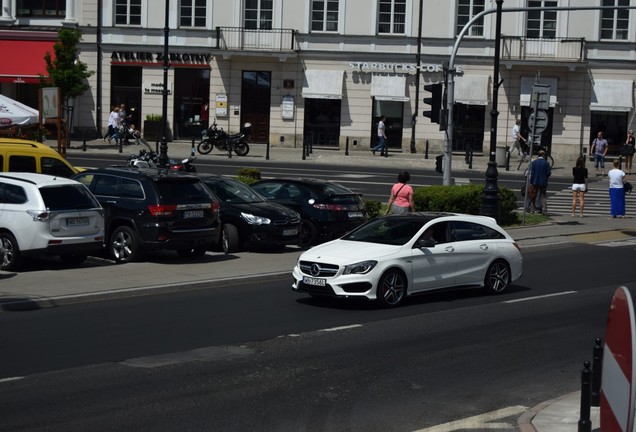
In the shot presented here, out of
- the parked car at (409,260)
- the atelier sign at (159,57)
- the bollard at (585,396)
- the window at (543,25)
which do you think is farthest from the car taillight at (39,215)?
the window at (543,25)

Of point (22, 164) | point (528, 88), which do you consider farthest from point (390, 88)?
point (22, 164)

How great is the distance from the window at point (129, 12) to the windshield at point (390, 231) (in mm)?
37938

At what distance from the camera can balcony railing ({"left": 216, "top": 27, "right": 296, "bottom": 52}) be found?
167ft

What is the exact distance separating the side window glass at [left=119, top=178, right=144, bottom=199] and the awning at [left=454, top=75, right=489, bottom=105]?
105 feet

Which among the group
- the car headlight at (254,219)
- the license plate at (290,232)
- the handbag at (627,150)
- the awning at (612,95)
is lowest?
the license plate at (290,232)

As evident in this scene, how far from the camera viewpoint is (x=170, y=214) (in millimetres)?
19281

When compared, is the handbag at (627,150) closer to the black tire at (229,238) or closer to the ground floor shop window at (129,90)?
the ground floor shop window at (129,90)

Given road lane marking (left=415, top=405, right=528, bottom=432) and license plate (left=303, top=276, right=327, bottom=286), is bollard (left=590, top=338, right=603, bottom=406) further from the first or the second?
license plate (left=303, top=276, right=327, bottom=286)

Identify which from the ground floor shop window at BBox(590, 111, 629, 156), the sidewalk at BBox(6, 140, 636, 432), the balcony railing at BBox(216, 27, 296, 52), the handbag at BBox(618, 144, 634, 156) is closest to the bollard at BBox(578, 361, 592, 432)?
the sidewalk at BBox(6, 140, 636, 432)

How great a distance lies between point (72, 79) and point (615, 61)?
25090 millimetres

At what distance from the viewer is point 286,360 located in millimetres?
11930

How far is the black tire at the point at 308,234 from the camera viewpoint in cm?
2308

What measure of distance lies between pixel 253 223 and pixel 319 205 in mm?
2174

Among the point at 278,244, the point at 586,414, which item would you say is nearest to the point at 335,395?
the point at 586,414
